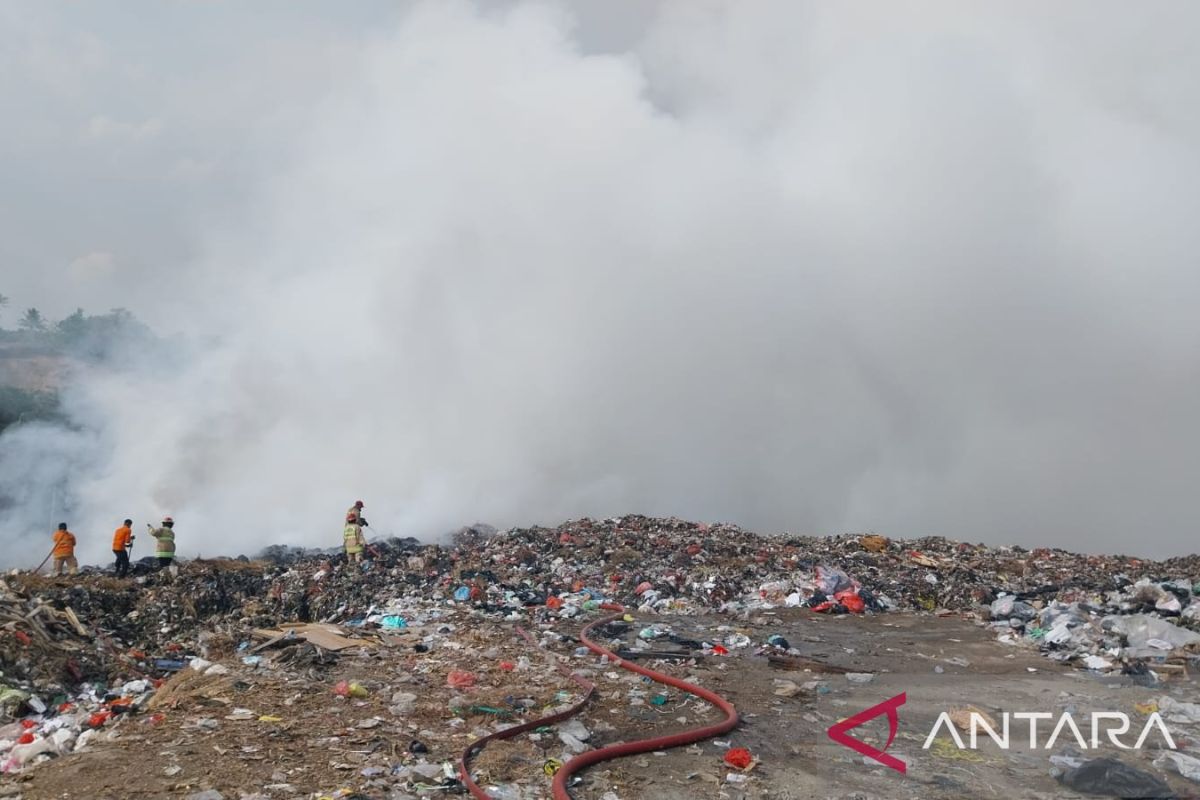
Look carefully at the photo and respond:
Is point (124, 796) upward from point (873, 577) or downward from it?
downward

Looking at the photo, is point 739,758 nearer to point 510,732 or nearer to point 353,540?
point 510,732

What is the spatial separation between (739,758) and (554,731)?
1313 mm

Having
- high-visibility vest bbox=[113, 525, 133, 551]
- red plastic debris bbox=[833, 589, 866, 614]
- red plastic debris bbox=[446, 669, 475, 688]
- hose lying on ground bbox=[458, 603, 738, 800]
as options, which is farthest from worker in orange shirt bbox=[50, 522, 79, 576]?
red plastic debris bbox=[833, 589, 866, 614]

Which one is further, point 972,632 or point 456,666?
point 972,632

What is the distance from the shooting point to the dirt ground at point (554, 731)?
15.3ft

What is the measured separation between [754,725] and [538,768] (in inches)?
73.8

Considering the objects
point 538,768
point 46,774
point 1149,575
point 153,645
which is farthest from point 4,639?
point 1149,575

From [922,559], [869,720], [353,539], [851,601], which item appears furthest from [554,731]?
[922,559]

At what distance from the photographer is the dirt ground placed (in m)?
4.67

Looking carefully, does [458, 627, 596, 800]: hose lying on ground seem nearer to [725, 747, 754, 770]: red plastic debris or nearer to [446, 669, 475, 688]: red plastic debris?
[446, 669, 475, 688]: red plastic debris

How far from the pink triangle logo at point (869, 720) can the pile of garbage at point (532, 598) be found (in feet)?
7.71

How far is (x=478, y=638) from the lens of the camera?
848 cm

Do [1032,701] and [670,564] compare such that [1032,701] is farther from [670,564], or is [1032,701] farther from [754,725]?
[670,564]

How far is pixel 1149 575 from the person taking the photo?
43.3 feet
